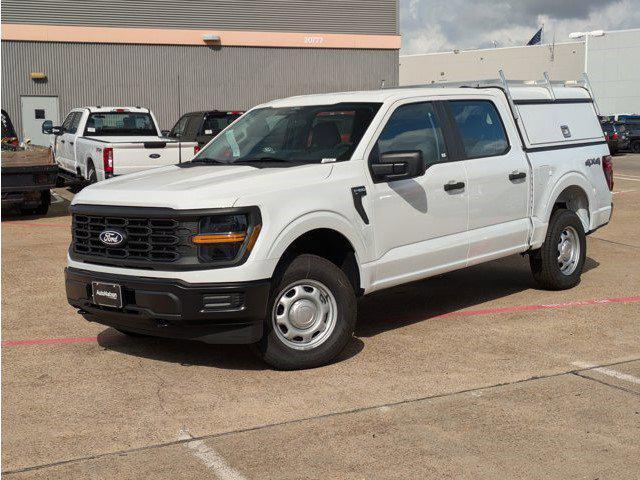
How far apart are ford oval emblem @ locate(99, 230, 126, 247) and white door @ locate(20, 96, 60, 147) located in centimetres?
2709

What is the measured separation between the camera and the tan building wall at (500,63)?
2611 inches

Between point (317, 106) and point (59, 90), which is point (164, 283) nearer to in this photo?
point (317, 106)

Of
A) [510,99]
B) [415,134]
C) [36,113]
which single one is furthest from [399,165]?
[36,113]

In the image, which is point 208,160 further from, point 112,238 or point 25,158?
point 25,158

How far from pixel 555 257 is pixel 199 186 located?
402cm

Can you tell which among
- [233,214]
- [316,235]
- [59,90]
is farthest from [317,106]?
[59,90]

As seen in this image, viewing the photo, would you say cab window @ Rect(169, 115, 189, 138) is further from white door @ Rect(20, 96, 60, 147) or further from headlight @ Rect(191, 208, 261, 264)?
headlight @ Rect(191, 208, 261, 264)

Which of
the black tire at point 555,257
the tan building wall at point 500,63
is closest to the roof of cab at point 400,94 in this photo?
the black tire at point 555,257

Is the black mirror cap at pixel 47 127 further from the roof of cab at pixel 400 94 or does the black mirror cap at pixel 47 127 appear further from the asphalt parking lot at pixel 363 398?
the roof of cab at pixel 400 94

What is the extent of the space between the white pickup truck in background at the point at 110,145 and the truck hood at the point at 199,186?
6859 mm

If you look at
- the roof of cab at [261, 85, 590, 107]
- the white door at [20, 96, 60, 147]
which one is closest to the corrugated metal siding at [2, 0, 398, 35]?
the white door at [20, 96, 60, 147]

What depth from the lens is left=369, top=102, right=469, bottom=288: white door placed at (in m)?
6.66

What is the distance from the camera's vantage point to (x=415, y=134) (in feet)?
23.3

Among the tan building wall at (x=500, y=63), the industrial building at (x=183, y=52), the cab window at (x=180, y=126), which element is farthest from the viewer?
the tan building wall at (x=500, y=63)
